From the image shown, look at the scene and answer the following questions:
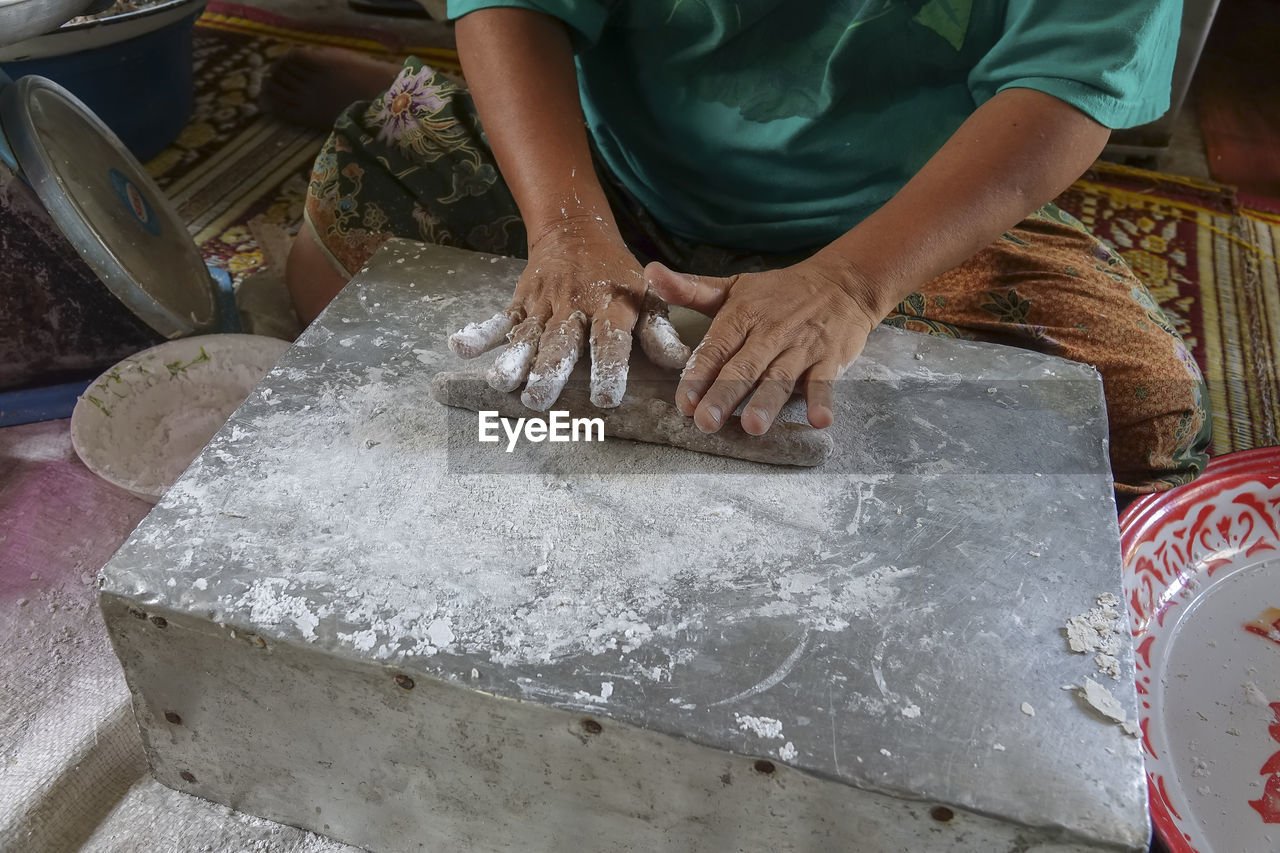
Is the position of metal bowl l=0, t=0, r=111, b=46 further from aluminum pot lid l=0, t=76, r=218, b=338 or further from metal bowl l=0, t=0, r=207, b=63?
metal bowl l=0, t=0, r=207, b=63

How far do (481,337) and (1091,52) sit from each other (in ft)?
2.49

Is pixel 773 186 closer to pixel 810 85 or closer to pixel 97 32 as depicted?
pixel 810 85

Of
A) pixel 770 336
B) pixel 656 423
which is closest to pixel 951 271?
A: pixel 770 336

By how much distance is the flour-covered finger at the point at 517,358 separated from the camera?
99cm

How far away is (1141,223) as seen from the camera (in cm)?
234

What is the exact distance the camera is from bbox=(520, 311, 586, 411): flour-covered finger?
0.98 m

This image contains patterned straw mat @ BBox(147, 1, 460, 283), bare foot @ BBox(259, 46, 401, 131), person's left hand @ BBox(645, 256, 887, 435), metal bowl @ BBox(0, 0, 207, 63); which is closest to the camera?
person's left hand @ BBox(645, 256, 887, 435)

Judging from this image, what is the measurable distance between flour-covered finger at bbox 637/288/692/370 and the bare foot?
1.56m

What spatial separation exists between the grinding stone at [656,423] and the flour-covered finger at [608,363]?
25mm

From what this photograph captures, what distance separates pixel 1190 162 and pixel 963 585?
230 cm

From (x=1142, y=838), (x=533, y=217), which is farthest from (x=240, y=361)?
(x=1142, y=838)

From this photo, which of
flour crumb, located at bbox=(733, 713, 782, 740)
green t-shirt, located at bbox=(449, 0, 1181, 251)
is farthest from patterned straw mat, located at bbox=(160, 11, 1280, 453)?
flour crumb, located at bbox=(733, 713, 782, 740)

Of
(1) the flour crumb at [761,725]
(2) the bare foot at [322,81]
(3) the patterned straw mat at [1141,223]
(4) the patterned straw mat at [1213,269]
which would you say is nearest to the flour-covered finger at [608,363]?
(1) the flour crumb at [761,725]

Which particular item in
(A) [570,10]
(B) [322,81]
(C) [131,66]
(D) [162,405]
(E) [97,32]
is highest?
(A) [570,10]
